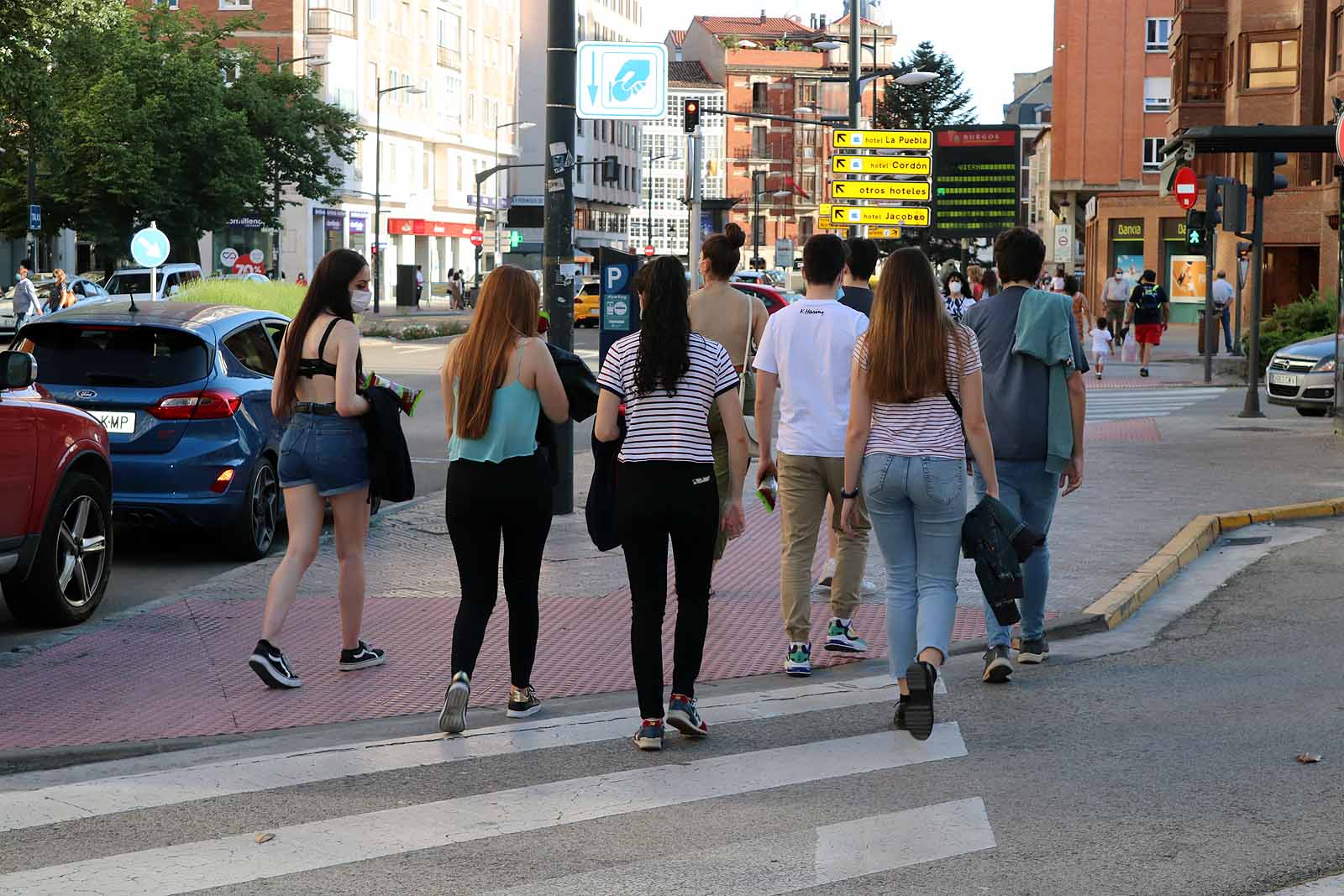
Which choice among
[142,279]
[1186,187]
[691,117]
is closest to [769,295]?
[691,117]

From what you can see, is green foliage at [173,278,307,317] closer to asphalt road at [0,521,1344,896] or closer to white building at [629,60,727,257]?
asphalt road at [0,521,1344,896]

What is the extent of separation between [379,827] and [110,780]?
3.94 feet

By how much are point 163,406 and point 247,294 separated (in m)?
19.5

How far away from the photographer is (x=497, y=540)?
6855 millimetres

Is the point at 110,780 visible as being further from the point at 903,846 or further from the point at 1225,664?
the point at 1225,664

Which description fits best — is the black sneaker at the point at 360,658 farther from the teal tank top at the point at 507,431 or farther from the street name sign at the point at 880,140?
the street name sign at the point at 880,140

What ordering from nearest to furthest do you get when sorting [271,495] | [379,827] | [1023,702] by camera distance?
[379,827] → [1023,702] → [271,495]

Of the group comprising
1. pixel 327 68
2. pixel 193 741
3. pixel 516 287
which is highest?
pixel 327 68

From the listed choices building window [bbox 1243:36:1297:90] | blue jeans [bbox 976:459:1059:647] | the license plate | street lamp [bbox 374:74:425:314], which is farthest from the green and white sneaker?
street lamp [bbox 374:74:425:314]

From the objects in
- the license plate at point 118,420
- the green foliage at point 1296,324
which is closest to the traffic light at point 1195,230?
the green foliage at point 1296,324

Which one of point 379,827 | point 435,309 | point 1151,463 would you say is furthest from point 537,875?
point 435,309

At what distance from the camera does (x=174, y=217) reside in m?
55.1

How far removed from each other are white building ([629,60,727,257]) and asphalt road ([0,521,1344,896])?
143687mm

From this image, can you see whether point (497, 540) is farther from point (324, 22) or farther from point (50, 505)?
point (324, 22)
